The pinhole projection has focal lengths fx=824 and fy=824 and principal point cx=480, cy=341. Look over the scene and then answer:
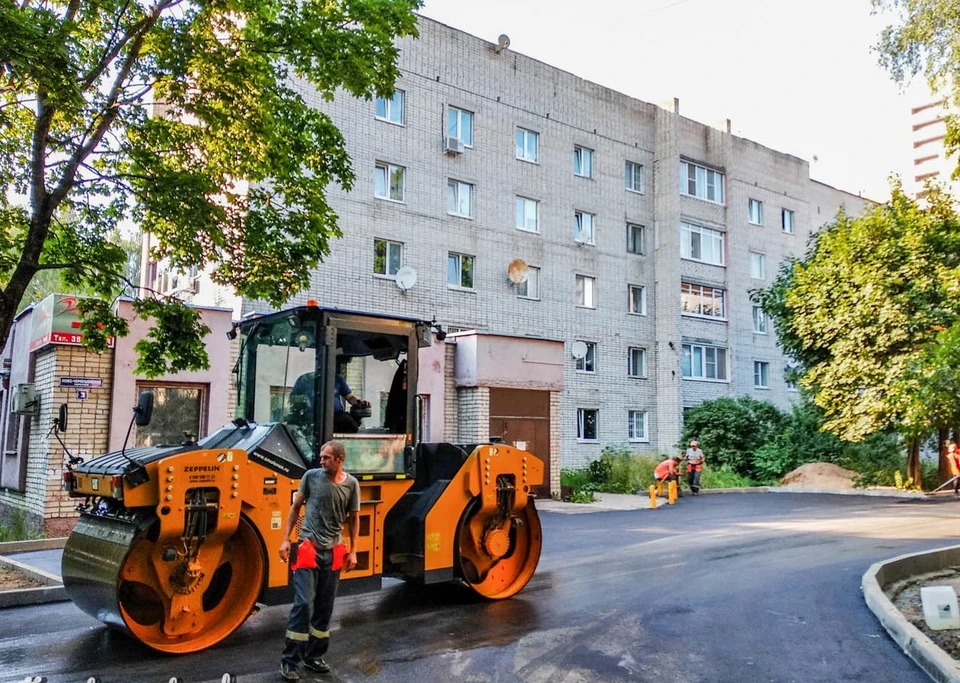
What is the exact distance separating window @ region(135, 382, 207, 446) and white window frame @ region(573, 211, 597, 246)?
18.0 metres

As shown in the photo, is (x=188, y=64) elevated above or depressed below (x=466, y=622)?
above

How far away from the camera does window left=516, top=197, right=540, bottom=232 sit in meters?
29.9

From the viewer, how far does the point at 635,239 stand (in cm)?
3409

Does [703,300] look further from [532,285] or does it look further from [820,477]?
[820,477]

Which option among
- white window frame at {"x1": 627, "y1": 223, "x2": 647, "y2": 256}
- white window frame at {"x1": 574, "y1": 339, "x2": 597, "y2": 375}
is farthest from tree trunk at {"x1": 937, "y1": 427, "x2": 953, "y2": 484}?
white window frame at {"x1": 627, "y1": 223, "x2": 647, "y2": 256}

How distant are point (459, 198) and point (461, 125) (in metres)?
2.65

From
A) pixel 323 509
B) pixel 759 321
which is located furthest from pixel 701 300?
pixel 323 509

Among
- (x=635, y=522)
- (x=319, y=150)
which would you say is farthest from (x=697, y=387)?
(x=319, y=150)

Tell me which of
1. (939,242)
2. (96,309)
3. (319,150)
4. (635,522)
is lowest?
(635,522)

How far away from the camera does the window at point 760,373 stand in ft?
120

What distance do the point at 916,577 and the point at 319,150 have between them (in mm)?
9229

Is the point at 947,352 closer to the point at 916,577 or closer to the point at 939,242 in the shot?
the point at 939,242

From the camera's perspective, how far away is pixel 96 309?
32.7 feet

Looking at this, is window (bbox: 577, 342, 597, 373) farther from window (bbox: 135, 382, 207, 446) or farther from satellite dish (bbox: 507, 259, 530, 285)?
window (bbox: 135, 382, 207, 446)
